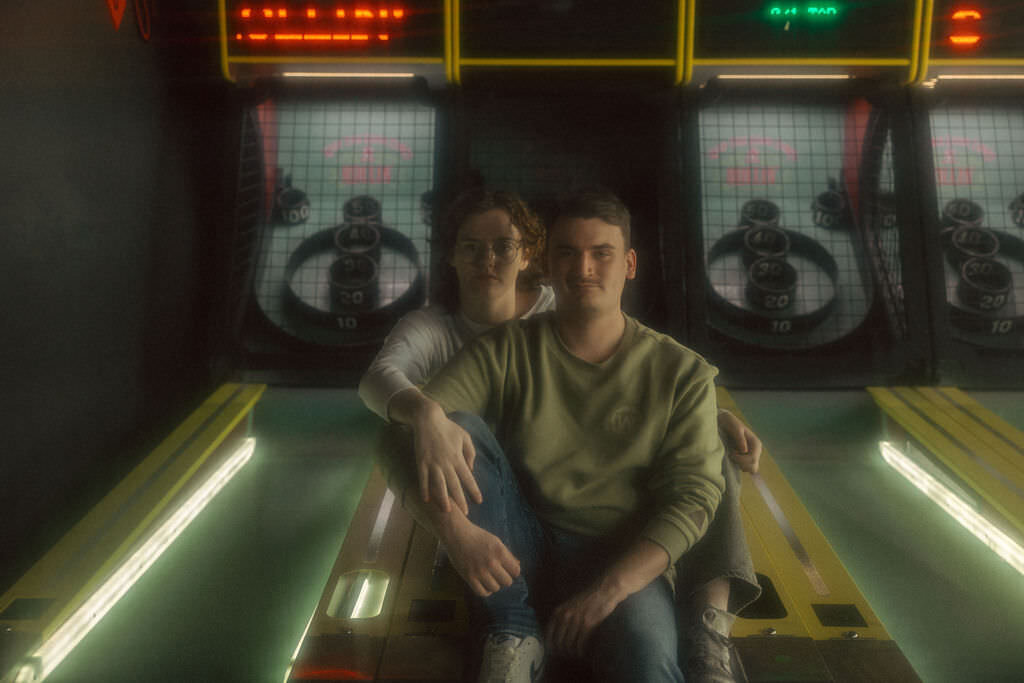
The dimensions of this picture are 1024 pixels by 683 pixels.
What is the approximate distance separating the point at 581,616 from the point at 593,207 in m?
0.70

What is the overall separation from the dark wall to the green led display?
1905 millimetres

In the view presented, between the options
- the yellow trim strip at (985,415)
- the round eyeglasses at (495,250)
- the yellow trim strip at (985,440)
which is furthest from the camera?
the yellow trim strip at (985,415)

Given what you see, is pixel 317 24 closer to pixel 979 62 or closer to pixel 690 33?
pixel 690 33

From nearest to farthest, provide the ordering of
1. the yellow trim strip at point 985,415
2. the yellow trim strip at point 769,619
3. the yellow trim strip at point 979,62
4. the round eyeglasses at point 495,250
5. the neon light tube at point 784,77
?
the yellow trim strip at point 769,619
the round eyeglasses at point 495,250
the yellow trim strip at point 985,415
the yellow trim strip at point 979,62
the neon light tube at point 784,77

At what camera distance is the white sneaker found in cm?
120

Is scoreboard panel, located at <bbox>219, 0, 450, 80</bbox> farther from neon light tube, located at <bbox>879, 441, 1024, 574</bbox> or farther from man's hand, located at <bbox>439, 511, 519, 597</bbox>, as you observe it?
neon light tube, located at <bbox>879, 441, 1024, 574</bbox>

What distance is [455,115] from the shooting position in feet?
8.83

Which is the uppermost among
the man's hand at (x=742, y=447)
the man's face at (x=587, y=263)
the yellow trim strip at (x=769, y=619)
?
the man's face at (x=587, y=263)

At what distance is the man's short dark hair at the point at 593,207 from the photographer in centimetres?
139

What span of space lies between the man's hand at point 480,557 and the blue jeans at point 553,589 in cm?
3

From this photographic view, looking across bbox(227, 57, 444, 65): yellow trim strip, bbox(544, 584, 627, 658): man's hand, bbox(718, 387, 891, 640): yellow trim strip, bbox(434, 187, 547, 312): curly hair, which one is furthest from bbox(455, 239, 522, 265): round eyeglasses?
bbox(227, 57, 444, 65): yellow trim strip

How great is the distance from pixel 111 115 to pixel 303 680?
1.79 m

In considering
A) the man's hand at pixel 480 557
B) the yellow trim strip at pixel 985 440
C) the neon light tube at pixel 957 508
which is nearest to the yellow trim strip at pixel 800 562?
the neon light tube at pixel 957 508

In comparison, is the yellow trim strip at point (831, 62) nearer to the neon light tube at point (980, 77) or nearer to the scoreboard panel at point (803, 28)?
the scoreboard panel at point (803, 28)
